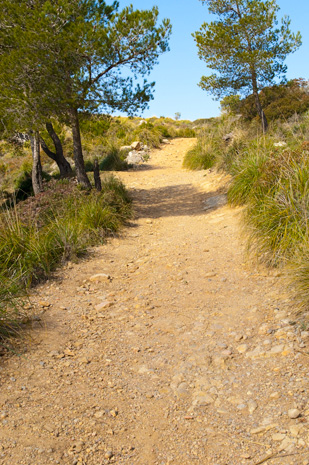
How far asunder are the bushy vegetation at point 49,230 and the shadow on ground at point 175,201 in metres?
0.85

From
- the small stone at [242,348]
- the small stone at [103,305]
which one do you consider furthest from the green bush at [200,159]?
the small stone at [242,348]

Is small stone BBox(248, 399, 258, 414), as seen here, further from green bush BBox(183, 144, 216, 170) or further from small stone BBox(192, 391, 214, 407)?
green bush BBox(183, 144, 216, 170)

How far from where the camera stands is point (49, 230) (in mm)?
7207

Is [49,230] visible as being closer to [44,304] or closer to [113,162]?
[44,304]

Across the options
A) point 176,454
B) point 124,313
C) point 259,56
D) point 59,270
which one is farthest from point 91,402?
point 259,56

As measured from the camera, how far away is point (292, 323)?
4.24 metres

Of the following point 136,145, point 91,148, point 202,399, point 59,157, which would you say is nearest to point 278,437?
point 202,399

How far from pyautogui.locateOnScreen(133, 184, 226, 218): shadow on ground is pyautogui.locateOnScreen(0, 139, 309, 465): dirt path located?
3297 millimetres

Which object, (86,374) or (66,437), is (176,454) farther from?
(86,374)

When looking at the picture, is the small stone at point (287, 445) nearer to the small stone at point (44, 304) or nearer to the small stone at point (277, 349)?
the small stone at point (277, 349)

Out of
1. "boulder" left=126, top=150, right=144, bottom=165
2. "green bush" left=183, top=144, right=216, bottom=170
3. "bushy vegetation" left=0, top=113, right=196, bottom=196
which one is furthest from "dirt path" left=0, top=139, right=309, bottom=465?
"boulder" left=126, top=150, right=144, bottom=165

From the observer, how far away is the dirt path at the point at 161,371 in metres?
3.00

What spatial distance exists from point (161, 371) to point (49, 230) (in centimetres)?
395

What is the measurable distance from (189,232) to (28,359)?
15.4 feet
